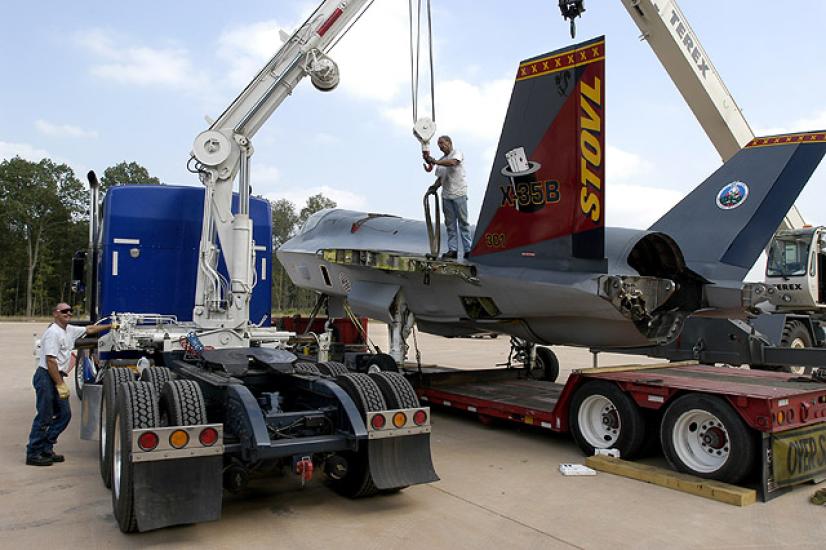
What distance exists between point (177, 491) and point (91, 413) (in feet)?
8.12

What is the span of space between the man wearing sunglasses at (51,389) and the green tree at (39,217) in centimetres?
5221

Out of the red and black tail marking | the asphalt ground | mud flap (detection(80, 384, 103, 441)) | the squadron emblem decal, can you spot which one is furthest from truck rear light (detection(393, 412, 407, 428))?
the squadron emblem decal

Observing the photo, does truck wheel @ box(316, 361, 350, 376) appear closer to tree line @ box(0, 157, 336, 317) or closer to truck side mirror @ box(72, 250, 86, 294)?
truck side mirror @ box(72, 250, 86, 294)

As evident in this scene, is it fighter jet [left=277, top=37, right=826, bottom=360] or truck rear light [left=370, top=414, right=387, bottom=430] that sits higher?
fighter jet [left=277, top=37, right=826, bottom=360]

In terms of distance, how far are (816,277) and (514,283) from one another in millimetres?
9662

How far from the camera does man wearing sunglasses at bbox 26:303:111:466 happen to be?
6586 mm

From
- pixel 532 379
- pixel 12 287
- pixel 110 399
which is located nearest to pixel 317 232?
pixel 532 379

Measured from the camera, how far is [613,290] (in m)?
7.49

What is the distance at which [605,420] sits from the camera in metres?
7.34

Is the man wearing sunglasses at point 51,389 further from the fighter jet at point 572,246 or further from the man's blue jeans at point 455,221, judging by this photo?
the man's blue jeans at point 455,221

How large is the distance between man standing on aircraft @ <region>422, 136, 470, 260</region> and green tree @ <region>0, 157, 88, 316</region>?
52396mm

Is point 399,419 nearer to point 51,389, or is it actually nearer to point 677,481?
point 677,481

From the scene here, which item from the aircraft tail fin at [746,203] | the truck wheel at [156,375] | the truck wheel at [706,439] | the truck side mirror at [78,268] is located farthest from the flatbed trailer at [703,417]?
the truck side mirror at [78,268]

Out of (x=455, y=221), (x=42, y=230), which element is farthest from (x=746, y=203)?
(x=42, y=230)
